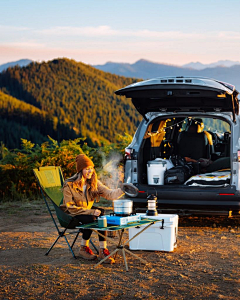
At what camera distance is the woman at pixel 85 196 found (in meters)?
5.48

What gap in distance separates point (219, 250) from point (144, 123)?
7.94 ft

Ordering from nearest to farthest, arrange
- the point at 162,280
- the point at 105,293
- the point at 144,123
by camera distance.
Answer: the point at 105,293 → the point at 162,280 → the point at 144,123

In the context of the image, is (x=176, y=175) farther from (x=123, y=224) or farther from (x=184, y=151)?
(x=123, y=224)

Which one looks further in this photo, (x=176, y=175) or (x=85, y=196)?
(x=176, y=175)

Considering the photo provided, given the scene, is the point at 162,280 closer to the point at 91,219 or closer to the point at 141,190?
the point at 91,219

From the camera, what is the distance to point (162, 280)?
4.73 m

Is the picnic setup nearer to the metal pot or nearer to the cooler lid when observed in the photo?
the metal pot

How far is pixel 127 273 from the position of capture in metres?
4.96

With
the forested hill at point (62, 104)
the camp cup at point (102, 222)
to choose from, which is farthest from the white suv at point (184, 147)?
the forested hill at point (62, 104)

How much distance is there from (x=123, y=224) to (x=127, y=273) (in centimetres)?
46

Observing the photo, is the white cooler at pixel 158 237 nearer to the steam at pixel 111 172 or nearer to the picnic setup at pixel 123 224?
the picnic setup at pixel 123 224

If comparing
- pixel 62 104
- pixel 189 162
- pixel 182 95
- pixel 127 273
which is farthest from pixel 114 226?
pixel 62 104

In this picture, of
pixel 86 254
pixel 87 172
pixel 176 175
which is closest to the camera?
pixel 86 254

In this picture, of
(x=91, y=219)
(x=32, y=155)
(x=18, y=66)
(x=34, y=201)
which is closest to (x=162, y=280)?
(x=91, y=219)
